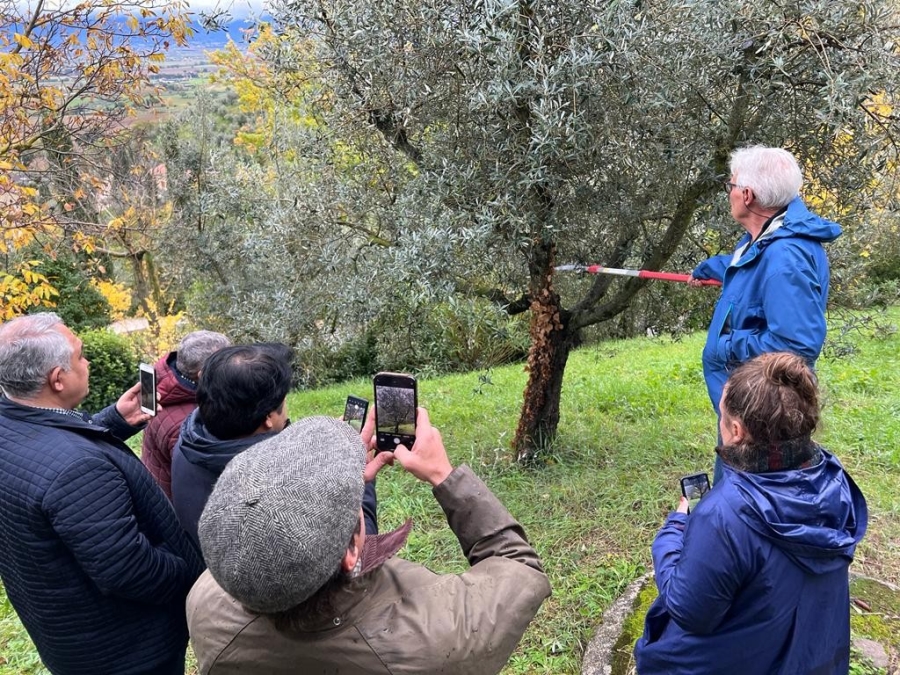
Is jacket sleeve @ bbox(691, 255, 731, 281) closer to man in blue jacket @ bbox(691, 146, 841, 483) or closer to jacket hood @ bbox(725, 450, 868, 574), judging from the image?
man in blue jacket @ bbox(691, 146, 841, 483)

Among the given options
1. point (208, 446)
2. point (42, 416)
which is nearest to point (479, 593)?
point (208, 446)

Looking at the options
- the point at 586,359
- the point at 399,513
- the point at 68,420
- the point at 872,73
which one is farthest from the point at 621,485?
the point at 586,359

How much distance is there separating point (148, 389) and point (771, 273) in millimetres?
2785

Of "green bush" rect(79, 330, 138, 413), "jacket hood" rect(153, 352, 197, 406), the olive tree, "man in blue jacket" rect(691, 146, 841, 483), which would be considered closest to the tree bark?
the olive tree

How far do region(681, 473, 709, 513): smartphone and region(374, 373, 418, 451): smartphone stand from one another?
100 centimetres

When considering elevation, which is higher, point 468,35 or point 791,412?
point 468,35

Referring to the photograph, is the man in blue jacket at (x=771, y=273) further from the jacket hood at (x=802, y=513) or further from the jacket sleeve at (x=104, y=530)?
the jacket sleeve at (x=104, y=530)

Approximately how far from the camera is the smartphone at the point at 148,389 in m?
2.75

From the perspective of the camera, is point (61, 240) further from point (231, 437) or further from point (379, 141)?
point (231, 437)

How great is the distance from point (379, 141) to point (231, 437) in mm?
3368

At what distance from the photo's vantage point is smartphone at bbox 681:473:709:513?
6.95 ft

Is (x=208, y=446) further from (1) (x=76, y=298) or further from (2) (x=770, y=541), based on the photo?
(1) (x=76, y=298)

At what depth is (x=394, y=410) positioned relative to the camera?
73.9 inches

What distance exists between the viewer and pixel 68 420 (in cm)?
208
